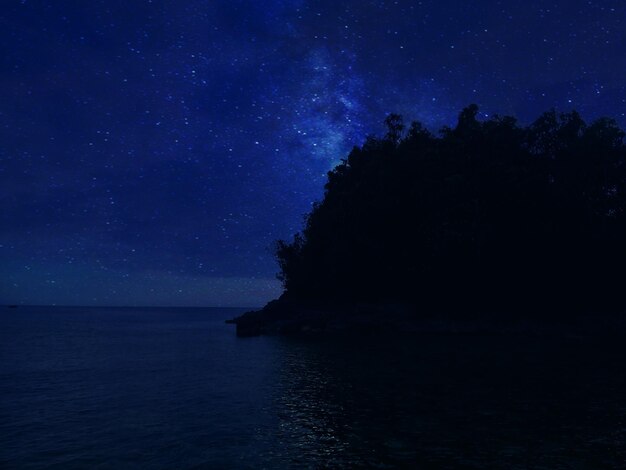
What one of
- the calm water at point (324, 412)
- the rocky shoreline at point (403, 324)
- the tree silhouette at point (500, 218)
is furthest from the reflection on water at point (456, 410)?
the tree silhouette at point (500, 218)

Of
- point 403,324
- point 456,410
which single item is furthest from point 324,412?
point 403,324

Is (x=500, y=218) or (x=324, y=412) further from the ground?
(x=500, y=218)

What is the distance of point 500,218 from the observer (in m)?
67.7

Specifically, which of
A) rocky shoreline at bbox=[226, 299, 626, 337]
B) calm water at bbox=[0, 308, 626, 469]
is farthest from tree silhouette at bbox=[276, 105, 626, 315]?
calm water at bbox=[0, 308, 626, 469]

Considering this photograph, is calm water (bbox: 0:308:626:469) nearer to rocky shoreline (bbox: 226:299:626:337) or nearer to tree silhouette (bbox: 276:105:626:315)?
rocky shoreline (bbox: 226:299:626:337)

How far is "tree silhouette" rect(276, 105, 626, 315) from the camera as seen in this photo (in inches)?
2591

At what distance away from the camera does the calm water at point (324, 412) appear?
14453 mm

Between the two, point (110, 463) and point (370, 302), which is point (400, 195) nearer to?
point (370, 302)

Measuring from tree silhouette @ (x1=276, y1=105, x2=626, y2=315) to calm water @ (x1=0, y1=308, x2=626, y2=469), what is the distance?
29.0m

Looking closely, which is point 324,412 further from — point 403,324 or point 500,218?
point 500,218

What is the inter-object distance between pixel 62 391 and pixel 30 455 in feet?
45.3

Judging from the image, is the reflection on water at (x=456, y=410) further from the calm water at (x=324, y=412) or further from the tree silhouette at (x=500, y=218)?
the tree silhouette at (x=500, y=218)

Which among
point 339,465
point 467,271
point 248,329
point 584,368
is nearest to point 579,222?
point 467,271

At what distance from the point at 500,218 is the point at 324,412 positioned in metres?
56.4
